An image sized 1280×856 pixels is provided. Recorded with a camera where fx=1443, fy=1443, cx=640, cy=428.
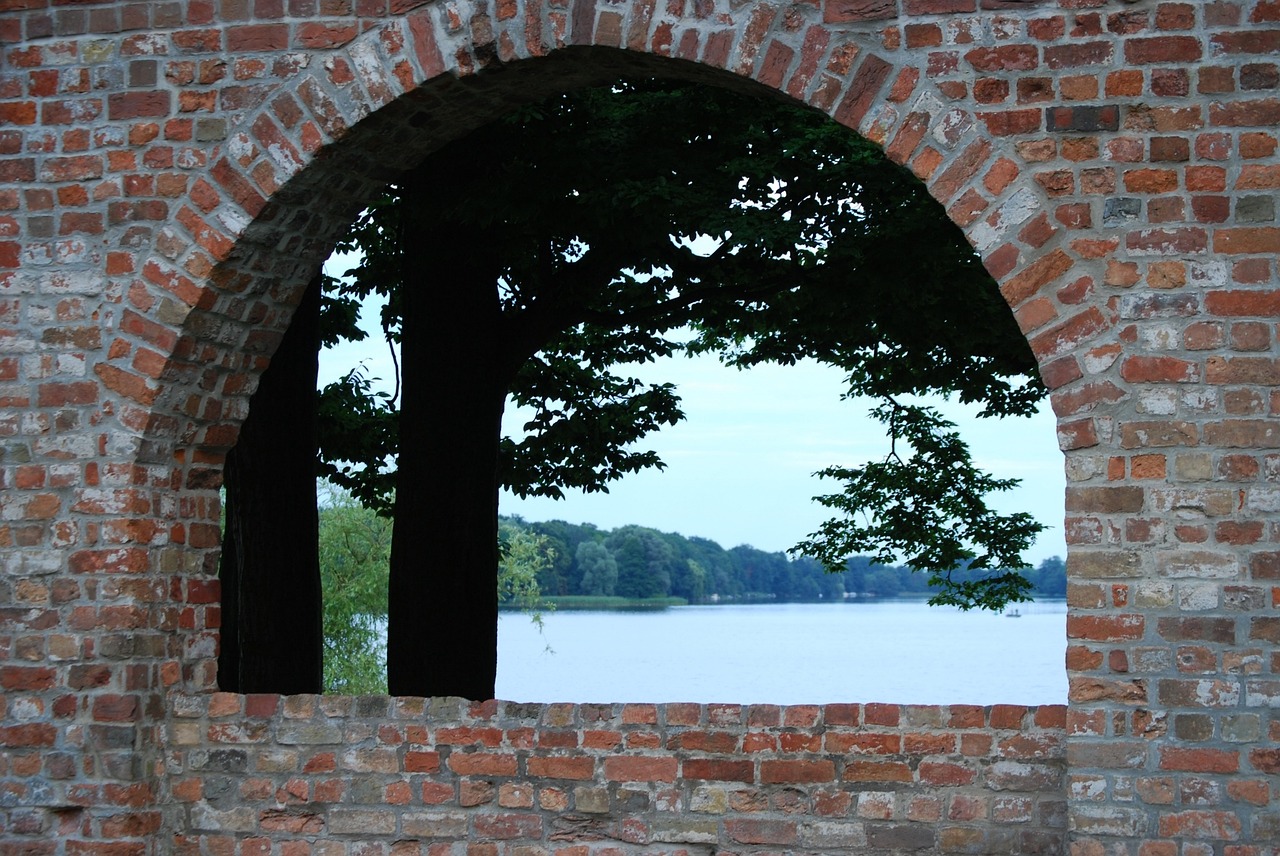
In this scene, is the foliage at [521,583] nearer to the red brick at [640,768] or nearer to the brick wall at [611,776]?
the brick wall at [611,776]

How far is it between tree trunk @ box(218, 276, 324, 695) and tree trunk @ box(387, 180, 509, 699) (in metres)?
0.71

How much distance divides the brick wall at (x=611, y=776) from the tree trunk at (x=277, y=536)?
383 cm

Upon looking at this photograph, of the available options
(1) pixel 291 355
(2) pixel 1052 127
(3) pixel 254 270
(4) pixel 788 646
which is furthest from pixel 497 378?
(4) pixel 788 646

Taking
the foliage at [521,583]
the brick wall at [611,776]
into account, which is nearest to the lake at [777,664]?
the foliage at [521,583]

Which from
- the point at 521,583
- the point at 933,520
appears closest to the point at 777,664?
the point at 521,583

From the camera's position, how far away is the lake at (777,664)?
104 ft

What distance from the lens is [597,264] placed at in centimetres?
948

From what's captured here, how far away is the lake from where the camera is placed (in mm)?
31578

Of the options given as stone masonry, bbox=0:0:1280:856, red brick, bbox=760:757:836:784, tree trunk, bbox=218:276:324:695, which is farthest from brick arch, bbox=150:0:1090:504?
tree trunk, bbox=218:276:324:695

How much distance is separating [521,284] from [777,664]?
101 ft

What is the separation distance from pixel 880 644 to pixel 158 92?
1838 inches

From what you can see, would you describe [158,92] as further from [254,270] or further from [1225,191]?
[1225,191]

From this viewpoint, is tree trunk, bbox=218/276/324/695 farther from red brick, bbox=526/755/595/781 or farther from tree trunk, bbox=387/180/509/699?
red brick, bbox=526/755/595/781

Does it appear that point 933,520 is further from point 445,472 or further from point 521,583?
point 521,583
